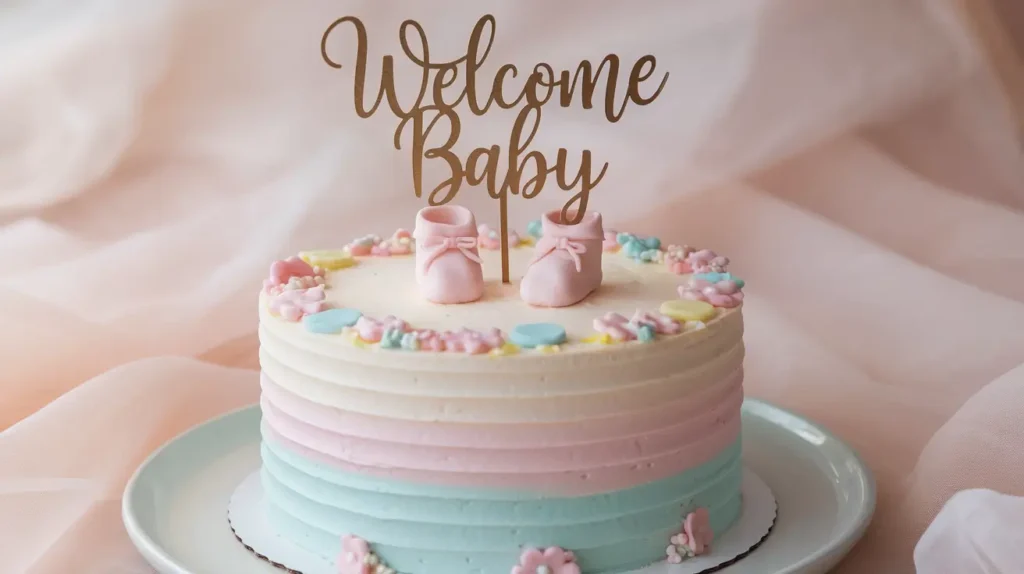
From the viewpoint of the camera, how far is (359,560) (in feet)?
6.99

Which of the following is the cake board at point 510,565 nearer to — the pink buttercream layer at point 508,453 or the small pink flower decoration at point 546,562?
the small pink flower decoration at point 546,562

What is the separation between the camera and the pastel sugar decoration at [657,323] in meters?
2.14

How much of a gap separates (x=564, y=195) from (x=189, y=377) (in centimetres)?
131

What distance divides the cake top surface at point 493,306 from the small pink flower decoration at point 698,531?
1.16ft

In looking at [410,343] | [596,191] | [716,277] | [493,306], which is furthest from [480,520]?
[596,191]

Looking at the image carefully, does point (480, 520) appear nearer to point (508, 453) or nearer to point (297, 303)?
point (508, 453)

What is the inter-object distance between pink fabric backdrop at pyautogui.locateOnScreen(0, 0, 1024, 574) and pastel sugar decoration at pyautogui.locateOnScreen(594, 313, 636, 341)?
1.11m

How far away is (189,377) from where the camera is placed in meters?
3.05

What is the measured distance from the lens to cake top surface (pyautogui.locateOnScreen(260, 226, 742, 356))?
210 centimetres

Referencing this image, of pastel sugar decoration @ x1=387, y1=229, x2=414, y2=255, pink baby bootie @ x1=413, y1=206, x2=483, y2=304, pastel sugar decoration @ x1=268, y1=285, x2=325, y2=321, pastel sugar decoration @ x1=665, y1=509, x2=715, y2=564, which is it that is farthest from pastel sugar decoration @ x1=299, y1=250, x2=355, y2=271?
pastel sugar decoration @ x1=665, y1=509, x2=715, y2=564

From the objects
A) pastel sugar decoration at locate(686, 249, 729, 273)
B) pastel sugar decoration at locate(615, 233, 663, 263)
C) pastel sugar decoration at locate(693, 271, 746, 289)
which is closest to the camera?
pastel sugar decoration at locate(693, 271, 746, 289)

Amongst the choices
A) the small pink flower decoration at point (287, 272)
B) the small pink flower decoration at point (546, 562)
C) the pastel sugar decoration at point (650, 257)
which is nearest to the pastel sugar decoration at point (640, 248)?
the pastel sugar decoration at point (650, 257)

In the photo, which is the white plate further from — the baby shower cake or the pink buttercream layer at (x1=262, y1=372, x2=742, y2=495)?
Result: the pink buttercream layer at (x1=262, y1=372, x2=742, y2=495)

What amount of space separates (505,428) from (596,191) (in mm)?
1712
